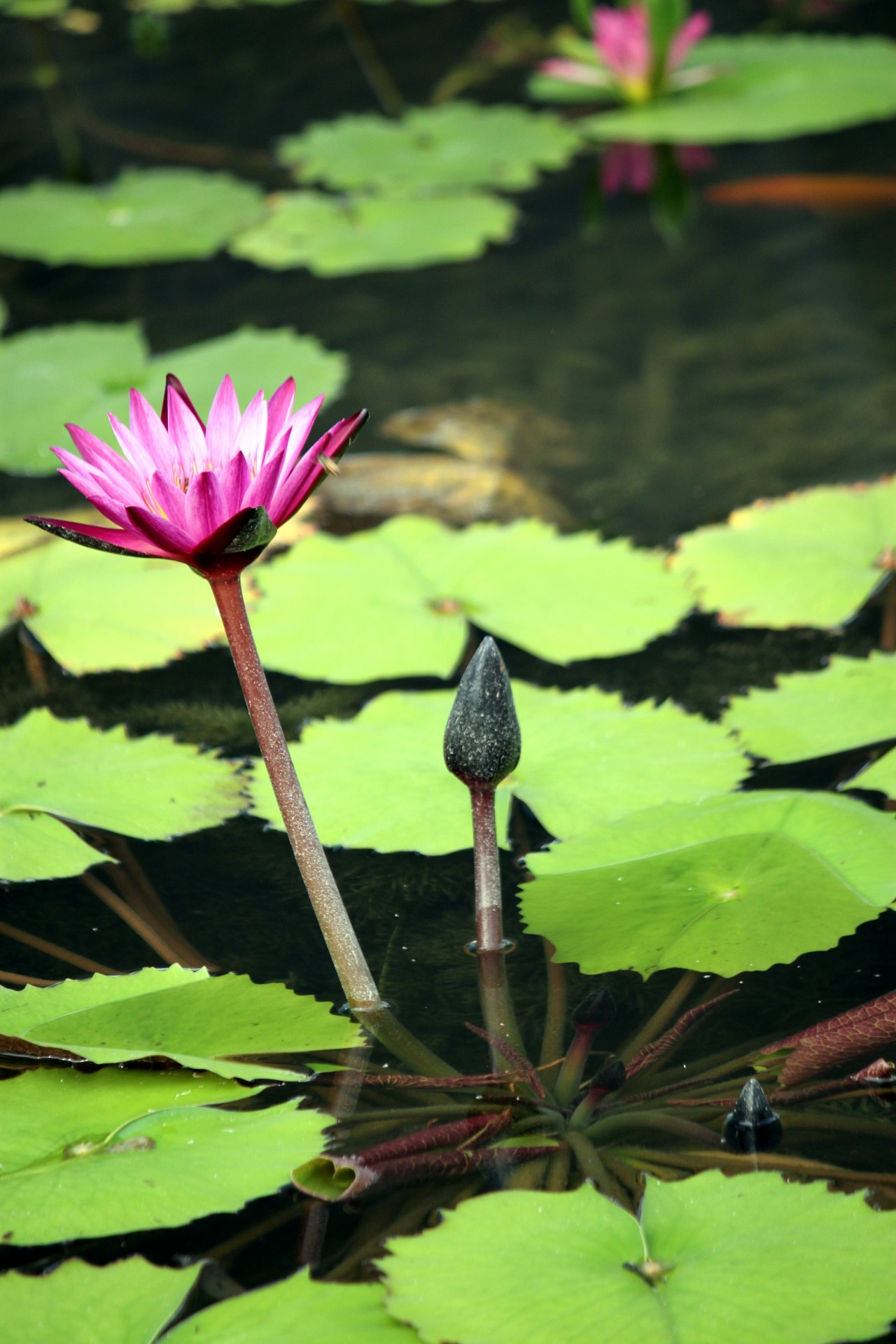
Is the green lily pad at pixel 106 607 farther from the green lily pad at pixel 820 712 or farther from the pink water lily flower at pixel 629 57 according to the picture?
the pink water lily flower at pixel 629 57

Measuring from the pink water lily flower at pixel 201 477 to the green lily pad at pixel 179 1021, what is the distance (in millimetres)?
384

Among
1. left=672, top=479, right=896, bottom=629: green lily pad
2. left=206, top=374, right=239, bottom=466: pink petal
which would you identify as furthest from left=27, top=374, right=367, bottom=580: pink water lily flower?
left=672, top=479, right=896, bottom=629: green lily pad

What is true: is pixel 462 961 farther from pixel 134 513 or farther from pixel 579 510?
pixel 579 510

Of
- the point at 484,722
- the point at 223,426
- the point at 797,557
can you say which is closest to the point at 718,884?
the point at 484,722

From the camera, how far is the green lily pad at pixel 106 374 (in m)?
2.23

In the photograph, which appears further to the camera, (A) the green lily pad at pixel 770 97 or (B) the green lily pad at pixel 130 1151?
(A) the green lily pad at pixel 770 97

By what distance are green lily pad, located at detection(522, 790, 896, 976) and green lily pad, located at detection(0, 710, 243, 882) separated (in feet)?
1.37

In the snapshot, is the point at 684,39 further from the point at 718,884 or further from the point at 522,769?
the point at 718,884

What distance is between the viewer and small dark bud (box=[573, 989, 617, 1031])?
1.03 meters

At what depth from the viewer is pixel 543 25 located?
4.48 metres

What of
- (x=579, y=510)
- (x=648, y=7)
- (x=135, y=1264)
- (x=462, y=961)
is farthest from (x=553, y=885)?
(x=648, y=7)

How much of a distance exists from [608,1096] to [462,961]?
0.22 meters

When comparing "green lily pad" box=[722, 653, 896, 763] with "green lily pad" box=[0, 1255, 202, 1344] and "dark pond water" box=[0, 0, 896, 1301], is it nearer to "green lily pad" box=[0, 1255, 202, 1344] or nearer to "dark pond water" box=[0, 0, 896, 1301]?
"dark pond water" box=[0, 0, 896, 1301]

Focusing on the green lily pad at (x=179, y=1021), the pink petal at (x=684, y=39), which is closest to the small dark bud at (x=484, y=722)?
the green lily pad at (x=179, y=1021)
